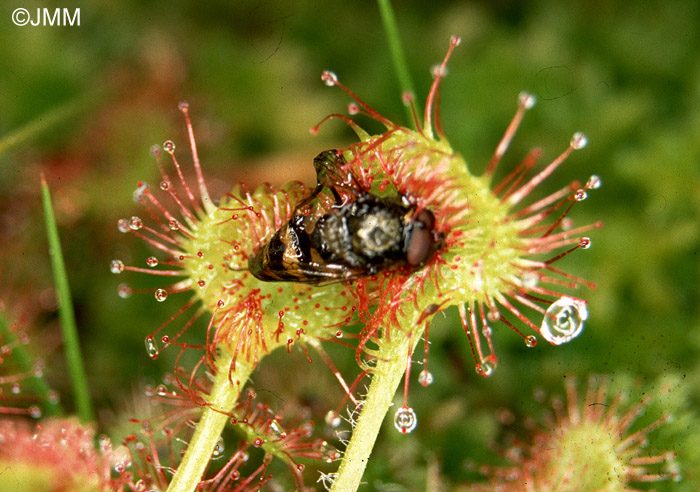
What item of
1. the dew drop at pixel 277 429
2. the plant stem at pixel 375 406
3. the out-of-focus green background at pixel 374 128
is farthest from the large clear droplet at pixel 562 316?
the out-of-focus green background at pixel 374 128

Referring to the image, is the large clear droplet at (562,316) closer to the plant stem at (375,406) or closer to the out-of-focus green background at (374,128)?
the plant stem at (375,406)

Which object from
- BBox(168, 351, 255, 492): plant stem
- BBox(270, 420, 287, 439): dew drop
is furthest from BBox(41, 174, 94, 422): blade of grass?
BBox(270, 420, 287, 439): dew drop

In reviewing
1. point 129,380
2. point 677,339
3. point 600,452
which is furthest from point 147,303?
point 677,339

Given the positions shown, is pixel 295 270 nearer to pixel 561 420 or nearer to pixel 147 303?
pixel 561 420

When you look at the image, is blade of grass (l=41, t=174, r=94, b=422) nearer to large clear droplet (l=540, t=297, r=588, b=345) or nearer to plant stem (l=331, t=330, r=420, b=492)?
plant stem (l=331, t=330, r=420, b=492)

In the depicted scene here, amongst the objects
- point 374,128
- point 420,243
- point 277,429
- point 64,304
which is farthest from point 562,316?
point 374,128

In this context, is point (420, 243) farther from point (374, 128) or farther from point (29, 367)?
point (374, 128)
